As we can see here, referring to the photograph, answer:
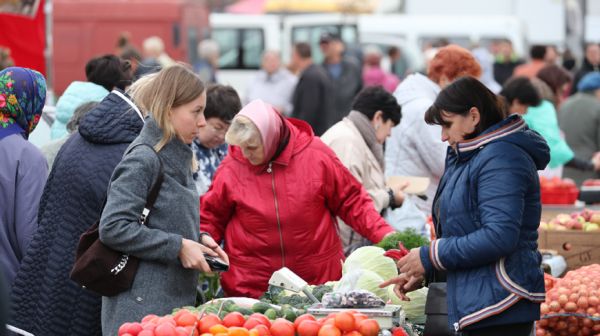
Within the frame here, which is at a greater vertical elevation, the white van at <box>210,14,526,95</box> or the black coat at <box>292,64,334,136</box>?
the black coat at <box>292,64,334,136</box>

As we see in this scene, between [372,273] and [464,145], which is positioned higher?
[464,145]

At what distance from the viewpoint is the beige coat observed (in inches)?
317

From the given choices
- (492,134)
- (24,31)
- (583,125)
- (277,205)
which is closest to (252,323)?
(492,134)

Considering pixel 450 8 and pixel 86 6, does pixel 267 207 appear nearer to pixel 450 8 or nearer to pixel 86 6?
pixel 86 6

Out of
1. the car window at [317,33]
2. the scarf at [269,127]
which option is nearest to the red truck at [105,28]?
the car window at [317,33]

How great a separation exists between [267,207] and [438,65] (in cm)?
278

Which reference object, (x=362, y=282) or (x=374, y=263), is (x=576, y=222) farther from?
(x=362, y=282)

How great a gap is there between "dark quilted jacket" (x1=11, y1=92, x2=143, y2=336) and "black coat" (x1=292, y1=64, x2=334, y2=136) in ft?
33.5

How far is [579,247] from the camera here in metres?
8.52

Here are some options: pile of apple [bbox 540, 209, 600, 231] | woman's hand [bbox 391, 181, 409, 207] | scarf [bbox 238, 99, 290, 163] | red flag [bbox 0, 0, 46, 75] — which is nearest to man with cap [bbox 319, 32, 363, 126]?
red flag [bbox 0, 0, 46, 75]

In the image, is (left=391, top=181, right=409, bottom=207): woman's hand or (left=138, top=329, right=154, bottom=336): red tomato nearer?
(left=138, top=329, right=154, bottom=336): red tomato

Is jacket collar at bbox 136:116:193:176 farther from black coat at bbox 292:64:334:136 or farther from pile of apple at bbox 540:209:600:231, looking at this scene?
black coat at bbox 292:64:334:136

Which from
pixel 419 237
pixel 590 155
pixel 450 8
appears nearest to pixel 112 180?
pixel 419 237

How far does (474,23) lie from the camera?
89.5ft
